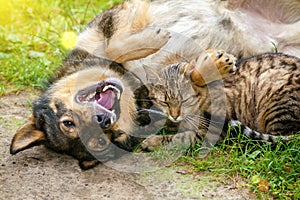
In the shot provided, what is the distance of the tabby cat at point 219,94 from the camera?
605cm

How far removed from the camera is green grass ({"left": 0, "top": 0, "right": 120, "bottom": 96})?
7.80 m

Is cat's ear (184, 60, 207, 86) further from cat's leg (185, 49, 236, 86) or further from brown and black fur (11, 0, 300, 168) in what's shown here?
brown and black fur (11, 0, 300, 168)

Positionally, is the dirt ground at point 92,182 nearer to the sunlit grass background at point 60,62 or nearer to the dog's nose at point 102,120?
the sunlit grass background at point 60,62

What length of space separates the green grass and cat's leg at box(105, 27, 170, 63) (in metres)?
1.27

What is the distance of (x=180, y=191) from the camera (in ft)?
17.4

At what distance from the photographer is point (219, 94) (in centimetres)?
620

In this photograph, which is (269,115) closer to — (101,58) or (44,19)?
(101,58)

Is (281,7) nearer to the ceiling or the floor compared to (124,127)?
nearer to the ceiling

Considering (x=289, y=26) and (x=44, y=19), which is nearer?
(x=289, y=26)

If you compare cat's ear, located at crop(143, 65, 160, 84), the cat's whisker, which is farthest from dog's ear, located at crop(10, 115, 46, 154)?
the cat's whisker

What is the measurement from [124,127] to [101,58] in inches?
35.7

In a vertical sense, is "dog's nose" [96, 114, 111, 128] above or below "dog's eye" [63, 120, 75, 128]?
above

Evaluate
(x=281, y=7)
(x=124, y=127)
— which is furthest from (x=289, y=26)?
(x=124, y=127)

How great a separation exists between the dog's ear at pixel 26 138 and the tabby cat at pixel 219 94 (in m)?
1.08
